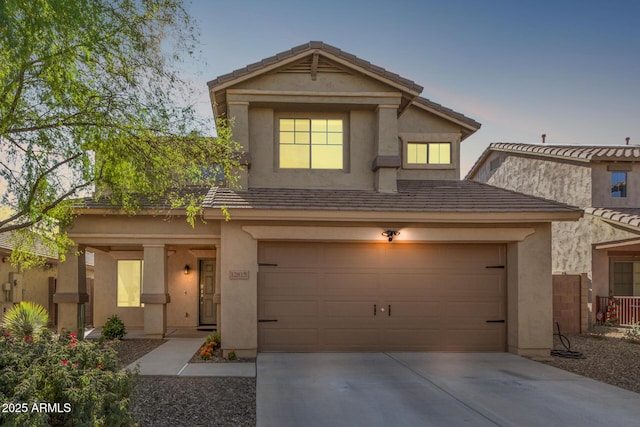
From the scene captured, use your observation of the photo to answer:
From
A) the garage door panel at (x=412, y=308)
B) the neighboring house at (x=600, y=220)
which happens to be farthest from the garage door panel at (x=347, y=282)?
the neighboring house at (x=600, y=220)

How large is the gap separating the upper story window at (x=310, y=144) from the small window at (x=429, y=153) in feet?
9.16

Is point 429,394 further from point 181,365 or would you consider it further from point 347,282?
point 181,365

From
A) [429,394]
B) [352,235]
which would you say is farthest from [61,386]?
[352,235]

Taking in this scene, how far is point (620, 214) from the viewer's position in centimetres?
Result: 1599

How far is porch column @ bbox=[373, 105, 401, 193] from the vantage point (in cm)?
1178

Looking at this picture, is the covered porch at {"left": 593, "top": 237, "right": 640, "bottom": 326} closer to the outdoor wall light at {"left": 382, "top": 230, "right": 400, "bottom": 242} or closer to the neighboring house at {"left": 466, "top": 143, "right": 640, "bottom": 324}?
the neighboring house at {"left": 466, "top": 143, "right": 640, "bottom": 324}

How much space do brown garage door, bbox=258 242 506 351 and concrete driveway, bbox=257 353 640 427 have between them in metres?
0.75

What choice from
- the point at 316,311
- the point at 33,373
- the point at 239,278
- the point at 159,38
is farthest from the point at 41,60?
the point at 316,311

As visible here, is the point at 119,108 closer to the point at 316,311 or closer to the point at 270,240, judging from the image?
the point at 270,240

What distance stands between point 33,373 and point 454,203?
30.0 feet

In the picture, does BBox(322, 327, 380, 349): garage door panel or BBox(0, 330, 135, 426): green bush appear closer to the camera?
BBox(0, 330, 135, 426): green bush

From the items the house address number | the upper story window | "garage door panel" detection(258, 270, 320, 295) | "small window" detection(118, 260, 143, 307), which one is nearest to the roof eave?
the house address number

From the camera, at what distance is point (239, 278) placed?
10.7 metres

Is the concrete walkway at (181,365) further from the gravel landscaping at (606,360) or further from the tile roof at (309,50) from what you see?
the gravel landscaping at (606,360)
